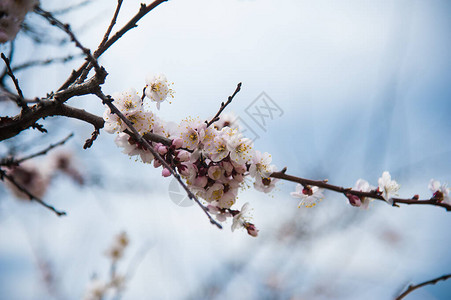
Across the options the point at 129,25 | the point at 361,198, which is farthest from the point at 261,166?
the point at 129,25

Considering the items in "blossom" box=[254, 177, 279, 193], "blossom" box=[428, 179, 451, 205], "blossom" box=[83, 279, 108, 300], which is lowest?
"blossom" box=[428, 179, 451, 205]

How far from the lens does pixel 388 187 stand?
1.56 meters

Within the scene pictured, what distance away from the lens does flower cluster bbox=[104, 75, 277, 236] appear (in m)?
1.36

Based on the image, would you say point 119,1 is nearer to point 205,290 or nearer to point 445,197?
point 445,197

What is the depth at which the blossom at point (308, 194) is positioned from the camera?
158cm

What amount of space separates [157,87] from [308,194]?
1.01 metres

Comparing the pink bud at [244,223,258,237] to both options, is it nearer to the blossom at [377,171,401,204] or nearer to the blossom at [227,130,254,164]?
the blossom at [227,130,254,164]

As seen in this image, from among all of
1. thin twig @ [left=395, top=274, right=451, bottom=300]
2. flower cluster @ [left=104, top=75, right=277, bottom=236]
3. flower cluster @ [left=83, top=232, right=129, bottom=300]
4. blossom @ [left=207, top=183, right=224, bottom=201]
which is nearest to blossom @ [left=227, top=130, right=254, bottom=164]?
flower cluster @ [left=104, top=75, right=277, bottom=236]

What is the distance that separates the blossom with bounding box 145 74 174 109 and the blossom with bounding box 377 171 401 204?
128 centimetres

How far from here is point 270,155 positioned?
Result: 1.45m

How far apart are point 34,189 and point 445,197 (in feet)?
17.1

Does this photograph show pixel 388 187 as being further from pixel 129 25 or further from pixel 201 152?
pixel 129 25

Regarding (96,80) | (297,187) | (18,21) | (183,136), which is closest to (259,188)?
(297,187)

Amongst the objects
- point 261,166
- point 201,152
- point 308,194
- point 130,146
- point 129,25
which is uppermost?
point 129,25
